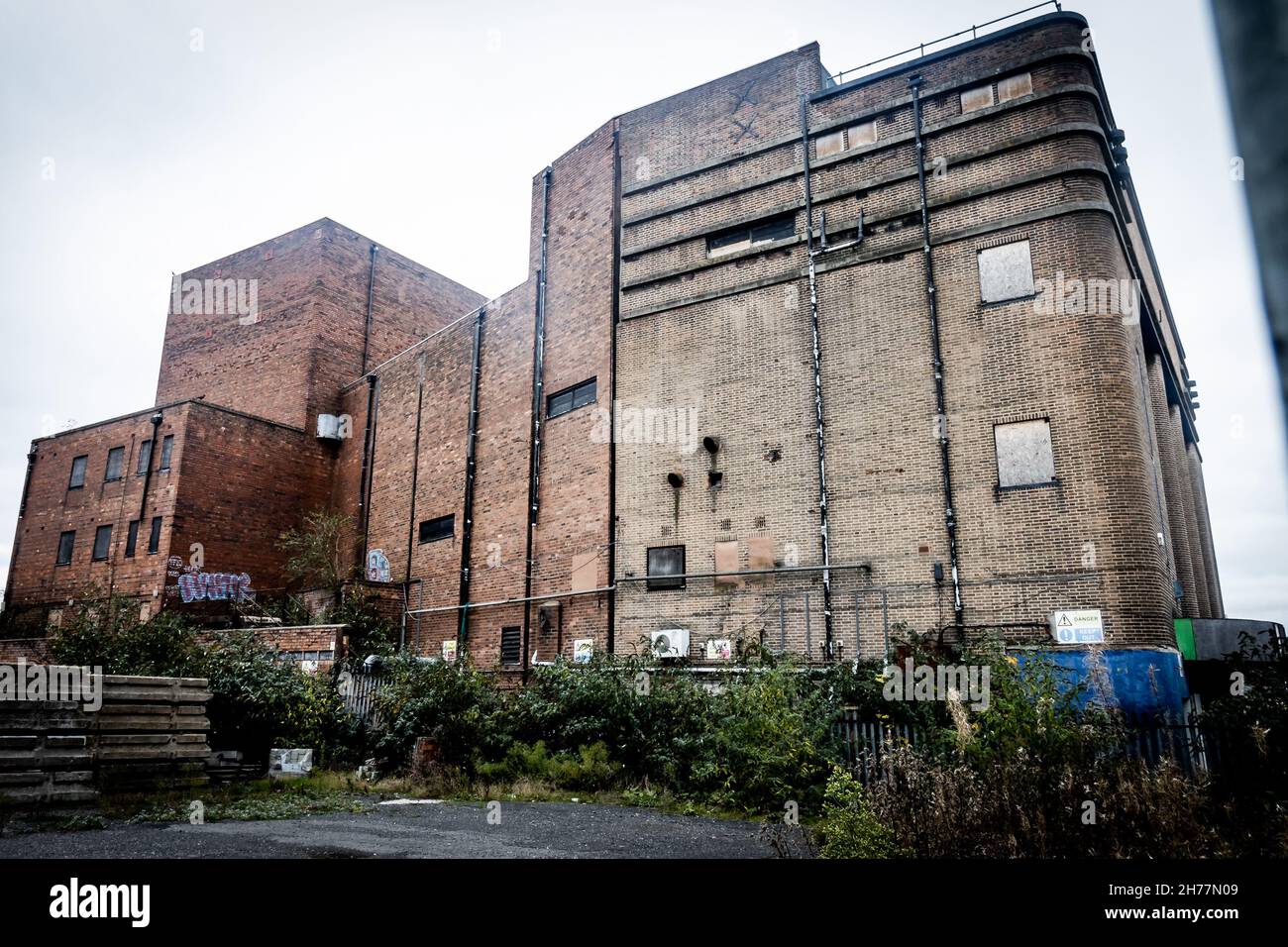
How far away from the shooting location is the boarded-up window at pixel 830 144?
1886 centimetres

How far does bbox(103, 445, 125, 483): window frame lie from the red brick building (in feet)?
2.09

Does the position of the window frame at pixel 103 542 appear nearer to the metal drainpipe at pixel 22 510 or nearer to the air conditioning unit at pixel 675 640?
the metal drainpipe at pixel 22 510

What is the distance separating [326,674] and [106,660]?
4483 mm

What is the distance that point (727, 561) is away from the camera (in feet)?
60.5

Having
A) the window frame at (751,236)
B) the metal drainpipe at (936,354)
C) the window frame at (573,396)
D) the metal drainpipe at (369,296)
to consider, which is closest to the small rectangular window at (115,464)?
the metal drainpipe at (369,296)

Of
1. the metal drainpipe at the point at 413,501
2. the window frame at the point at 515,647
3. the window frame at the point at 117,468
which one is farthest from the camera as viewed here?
the window frame at the point at 117,468

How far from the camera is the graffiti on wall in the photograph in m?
25.2

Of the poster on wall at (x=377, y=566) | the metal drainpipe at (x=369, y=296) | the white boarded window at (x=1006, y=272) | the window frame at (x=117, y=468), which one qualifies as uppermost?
the metal drainpipe at (x=369, y=296)

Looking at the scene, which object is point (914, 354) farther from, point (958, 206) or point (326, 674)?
point (326, 674)

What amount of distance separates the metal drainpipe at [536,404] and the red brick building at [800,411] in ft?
0.26

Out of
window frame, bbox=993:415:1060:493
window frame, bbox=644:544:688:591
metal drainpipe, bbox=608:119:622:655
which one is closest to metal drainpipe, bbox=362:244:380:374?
metal drainpipe, bbox=608:119:622:655

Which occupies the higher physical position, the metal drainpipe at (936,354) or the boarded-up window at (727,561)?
the metal drainpipe at (936,354)

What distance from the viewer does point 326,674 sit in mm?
19578
